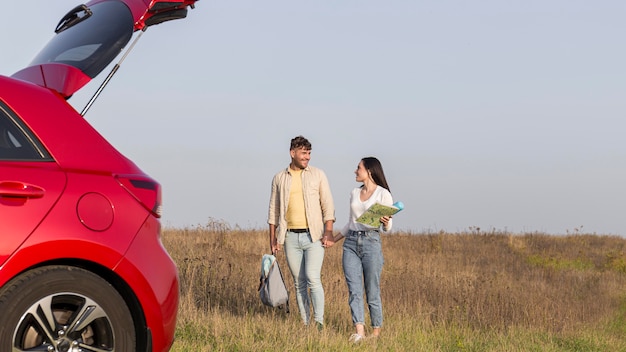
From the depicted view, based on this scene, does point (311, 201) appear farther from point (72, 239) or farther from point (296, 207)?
point (72, 239)

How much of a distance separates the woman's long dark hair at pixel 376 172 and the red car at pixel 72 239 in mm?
4466

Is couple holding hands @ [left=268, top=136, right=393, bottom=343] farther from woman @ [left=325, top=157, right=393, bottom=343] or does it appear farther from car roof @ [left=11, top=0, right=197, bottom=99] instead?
car roof @ [left=11, top=0, right=197, bottom=99]

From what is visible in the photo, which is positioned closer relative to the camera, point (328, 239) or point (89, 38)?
point (89, 38)

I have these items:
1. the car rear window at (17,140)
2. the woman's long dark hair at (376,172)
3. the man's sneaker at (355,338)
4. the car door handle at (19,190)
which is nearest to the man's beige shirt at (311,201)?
the woman's long dark hair at (376,172)

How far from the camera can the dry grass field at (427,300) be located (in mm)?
8609

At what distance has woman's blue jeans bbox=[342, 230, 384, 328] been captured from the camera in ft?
28.5

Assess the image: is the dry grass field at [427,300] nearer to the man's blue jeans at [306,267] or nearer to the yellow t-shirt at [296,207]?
the man's blue jeans at [306,267]

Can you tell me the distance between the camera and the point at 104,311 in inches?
171

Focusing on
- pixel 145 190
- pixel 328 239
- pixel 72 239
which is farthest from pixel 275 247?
pixel 72 239

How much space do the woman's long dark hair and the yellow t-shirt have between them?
0.86 meters

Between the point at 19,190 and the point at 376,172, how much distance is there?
17.1 ft

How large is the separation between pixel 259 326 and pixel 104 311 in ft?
15.1

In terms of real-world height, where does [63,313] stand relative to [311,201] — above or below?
below

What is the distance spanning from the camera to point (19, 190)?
13.5 feet
